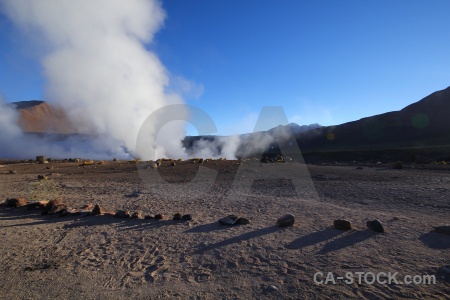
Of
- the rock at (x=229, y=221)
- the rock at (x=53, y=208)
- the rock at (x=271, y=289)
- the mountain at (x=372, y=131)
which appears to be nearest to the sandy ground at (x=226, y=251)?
the rock at (x=271, y=289)

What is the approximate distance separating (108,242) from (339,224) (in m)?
4.97

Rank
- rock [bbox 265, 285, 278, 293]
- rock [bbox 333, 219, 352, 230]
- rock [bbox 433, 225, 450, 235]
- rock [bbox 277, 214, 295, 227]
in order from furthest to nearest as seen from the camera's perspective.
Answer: rock [bbox 277, 214, 295, 227], rock [bbox 333, 219, 352, 230], rock [bbox 433, 225, 450, 235], rock [bbox 265, 285, 278, 293]

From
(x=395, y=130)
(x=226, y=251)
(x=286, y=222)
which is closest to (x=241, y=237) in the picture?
(x=226, y=251)

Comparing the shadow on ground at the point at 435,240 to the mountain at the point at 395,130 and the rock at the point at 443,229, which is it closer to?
the rock at the point at 443,229

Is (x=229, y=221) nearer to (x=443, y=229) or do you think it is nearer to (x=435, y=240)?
(x=435, y=240)

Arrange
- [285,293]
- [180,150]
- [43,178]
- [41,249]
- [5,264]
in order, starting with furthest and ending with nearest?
[180,150], [43,178], [41,249], [5,264], [285,293]

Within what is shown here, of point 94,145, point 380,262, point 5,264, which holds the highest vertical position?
point 94,145

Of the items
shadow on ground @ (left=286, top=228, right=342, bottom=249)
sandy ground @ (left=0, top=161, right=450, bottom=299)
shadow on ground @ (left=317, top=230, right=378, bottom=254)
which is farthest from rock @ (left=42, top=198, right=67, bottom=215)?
shadow on ground @ (left=317, top=230, right=378, bottom=254)

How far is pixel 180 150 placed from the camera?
41.7 metres

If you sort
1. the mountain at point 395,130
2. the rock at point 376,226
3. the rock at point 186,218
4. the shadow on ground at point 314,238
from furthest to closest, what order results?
1. the mountain at point 395,130
2. the rock at point 186,218
3. the rock at point 376,226
4. the shadow on ground at point 314,238

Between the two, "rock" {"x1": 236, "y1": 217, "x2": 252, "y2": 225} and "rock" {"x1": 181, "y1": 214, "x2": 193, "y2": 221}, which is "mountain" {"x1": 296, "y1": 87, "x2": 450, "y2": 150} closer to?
"rock" {"x1": 236, "y1": 217, "x2": 252, "y2": 225}

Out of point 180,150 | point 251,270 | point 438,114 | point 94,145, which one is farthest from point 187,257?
point 438,114

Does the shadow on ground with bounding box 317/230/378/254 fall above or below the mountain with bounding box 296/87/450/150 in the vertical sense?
below

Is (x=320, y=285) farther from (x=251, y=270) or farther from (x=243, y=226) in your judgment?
(x=243, y=226)
